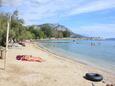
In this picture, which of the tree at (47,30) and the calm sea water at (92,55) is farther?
the tree at (47,30)

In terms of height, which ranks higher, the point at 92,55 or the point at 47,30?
the point at 47,30

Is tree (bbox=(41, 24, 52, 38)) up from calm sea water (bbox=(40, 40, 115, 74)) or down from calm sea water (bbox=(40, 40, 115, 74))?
up

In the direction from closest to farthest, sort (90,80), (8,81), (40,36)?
1. (8,81)
2. (90,80)
3. (40,36)

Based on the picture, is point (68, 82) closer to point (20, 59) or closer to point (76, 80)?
point (76, 80)

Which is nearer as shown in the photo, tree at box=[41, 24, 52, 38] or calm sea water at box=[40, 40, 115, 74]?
calm sea water at box=[40, 40, 115, 74]

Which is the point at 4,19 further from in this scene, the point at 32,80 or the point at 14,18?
the point at 32,80

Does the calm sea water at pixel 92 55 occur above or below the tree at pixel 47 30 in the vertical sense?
below

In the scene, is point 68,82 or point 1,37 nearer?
point 68,82

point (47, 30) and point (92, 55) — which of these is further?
point (47, 30)

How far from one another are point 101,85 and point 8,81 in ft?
19.5

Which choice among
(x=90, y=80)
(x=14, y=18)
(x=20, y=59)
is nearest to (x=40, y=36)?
(x=14, y=18)

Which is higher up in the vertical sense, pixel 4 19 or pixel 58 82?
pixel 4 19

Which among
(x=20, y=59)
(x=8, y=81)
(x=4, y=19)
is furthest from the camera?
(x=4, y=19)

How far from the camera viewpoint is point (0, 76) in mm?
14789
